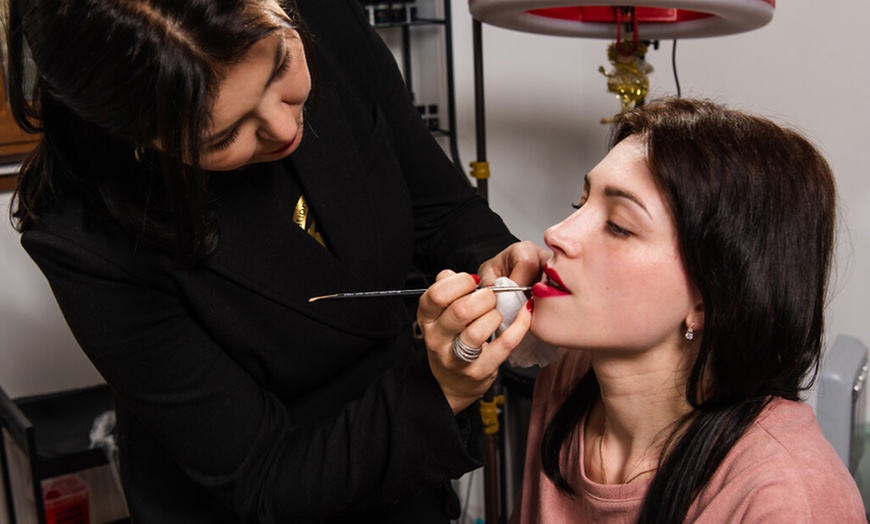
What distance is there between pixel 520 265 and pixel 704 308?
250mm

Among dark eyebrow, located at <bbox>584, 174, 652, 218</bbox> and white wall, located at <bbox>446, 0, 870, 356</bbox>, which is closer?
dark eyebrow, located at <bbox>584, 174, 652, 218</bbox>

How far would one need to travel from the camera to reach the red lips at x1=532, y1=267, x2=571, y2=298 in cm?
104

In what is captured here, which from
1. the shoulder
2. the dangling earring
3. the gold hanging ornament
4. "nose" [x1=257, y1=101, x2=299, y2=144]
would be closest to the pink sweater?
the shoulder

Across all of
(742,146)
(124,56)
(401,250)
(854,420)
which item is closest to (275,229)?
(401,250)

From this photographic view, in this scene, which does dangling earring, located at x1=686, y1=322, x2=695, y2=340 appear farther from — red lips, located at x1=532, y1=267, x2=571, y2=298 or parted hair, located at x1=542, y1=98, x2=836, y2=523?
red lips, located at x1=532, y1=267, x2=571, y2=298

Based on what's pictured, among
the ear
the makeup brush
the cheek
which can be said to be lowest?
the ear

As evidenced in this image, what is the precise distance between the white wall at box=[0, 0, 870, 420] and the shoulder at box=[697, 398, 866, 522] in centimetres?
113

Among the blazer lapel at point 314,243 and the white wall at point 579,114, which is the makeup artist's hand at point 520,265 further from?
the white wall at point 579,114

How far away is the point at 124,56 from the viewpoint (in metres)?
0.79

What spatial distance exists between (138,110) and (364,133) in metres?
0.46

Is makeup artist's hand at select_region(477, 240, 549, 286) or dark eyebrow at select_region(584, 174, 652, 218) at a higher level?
dark eyebrow at select_region(584, 174, 652, 218)

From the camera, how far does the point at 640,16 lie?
162cm

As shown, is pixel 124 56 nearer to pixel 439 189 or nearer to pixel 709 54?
pixel 439 189

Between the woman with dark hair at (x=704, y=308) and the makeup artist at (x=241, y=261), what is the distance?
13 cm
